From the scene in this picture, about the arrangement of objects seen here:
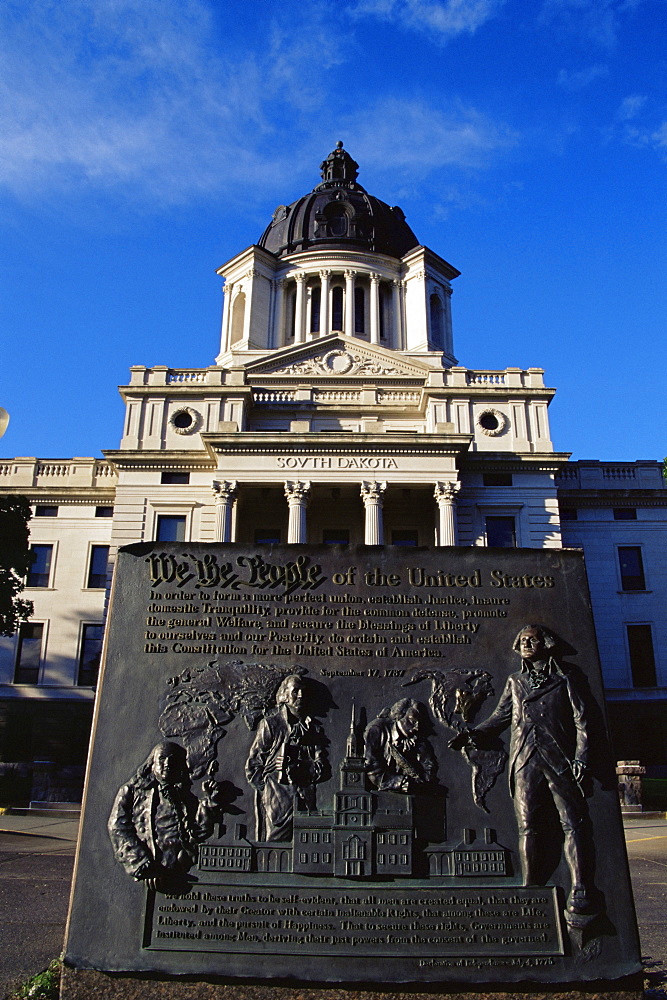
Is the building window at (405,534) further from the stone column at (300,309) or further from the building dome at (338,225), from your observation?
the building dome at (338,225)

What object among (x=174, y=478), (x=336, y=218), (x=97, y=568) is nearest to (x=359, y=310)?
(x=336, y=218)

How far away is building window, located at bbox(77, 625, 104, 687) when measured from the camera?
124ft

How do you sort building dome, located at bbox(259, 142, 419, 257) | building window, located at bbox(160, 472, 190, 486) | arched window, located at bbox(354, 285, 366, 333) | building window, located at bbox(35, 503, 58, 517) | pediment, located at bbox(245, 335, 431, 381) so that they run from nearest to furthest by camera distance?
building window, located at bbox(160, 472, 190, 486) < building window, located at bbox(35, 503, 58, 517) < pediment, located at bbox(245, 335, 431, 381) < arched window, located at bbox(354, 285, 366, 333) < building dome, located at bbox(259, 142, 419, 257)

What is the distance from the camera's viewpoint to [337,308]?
56438mm

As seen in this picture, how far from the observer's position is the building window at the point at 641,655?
3750 cm

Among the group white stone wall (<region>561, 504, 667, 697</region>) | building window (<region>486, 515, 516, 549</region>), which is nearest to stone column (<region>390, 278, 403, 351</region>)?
white stone wall (<region>561, 504, 667, 697</region>)

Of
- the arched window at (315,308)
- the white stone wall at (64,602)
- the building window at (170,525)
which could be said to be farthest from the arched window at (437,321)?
the white stone wall at (64,602)

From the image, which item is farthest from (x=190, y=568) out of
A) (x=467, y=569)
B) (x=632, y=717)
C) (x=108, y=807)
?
(x=632, y=717)

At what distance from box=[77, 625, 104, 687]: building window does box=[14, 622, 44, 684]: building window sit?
85.9 inches

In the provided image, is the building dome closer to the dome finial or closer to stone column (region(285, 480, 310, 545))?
the dome finial

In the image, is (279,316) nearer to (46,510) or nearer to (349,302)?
(349,302)

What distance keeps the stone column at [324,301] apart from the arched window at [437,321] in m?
7.64

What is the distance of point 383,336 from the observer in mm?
55094

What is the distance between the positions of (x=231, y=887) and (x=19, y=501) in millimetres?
24952
